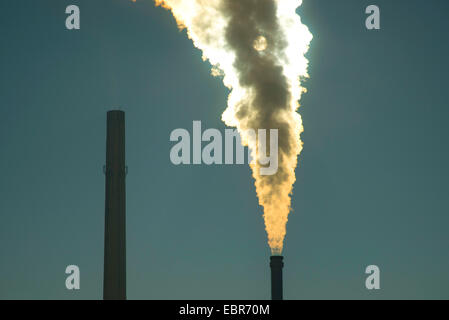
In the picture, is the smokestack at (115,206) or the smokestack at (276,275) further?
the smokestack at (115,206)

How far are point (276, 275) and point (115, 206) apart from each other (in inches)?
714

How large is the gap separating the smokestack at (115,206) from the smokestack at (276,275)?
57.9 feet

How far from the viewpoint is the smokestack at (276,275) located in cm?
4003

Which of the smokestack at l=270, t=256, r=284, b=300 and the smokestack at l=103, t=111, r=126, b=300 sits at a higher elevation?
the smokestack at l=103, t=111, r=126, b=300

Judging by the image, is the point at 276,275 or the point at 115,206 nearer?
the point at 276,275

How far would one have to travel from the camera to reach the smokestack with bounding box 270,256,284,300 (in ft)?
131

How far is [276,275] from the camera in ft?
132

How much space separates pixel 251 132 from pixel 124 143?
15649 mm

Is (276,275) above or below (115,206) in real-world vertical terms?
below

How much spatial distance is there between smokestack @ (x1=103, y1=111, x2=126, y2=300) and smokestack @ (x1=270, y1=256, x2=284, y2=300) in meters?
17.6

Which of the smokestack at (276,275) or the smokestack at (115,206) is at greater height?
the smokestack at (115,206)
